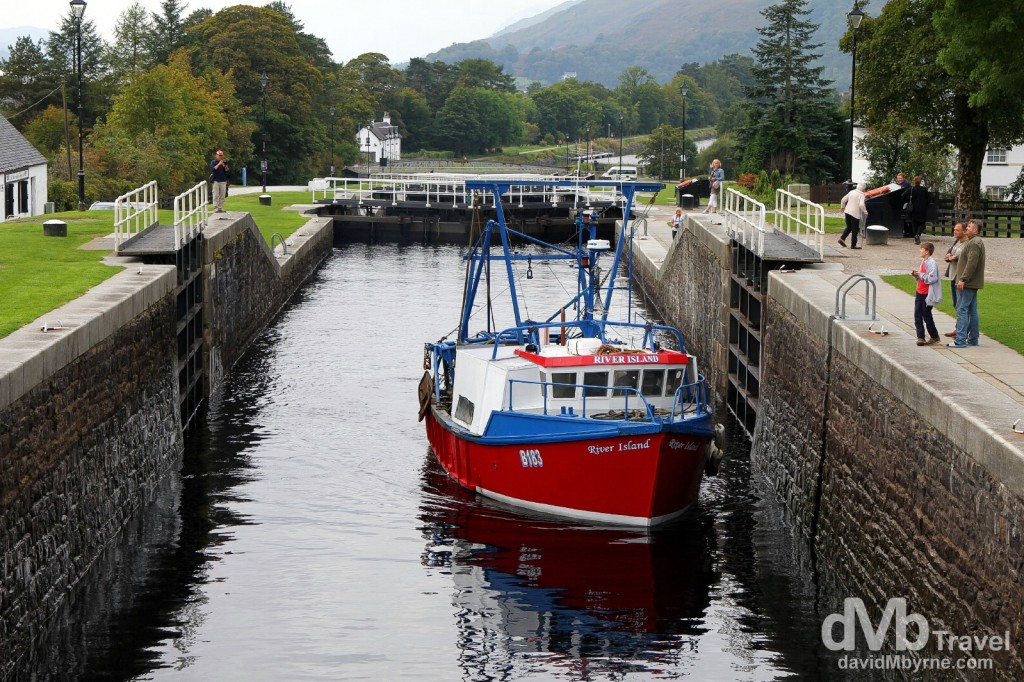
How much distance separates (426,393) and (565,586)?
27.5 ft

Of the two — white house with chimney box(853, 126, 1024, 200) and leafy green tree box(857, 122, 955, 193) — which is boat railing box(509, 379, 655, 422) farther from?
white house with chimney box(853, 126, 1024, 200)

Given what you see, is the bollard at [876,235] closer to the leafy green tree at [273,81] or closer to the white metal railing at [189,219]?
the white metal railing at [189,219]

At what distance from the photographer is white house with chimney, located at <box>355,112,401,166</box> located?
564 feet

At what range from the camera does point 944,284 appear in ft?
95.6

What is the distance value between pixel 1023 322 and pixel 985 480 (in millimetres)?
9702

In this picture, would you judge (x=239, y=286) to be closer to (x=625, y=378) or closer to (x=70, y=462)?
(x=625, y=378)

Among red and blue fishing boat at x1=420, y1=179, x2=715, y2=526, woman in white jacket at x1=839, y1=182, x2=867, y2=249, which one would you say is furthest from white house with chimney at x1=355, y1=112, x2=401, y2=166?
red and blue fishing boat at x1=420, y1=179, x2=715, y2=526

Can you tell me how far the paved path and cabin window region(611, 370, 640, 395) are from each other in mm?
4342

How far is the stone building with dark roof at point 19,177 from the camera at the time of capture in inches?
2594

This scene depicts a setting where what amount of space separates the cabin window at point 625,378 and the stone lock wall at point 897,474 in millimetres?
→ 3101

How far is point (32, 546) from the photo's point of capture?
18469 millimetres

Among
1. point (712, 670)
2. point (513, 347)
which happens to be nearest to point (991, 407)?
point (712, 670)

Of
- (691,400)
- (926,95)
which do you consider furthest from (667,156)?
(691,400)

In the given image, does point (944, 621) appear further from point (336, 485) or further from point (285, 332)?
point (285, 332)
